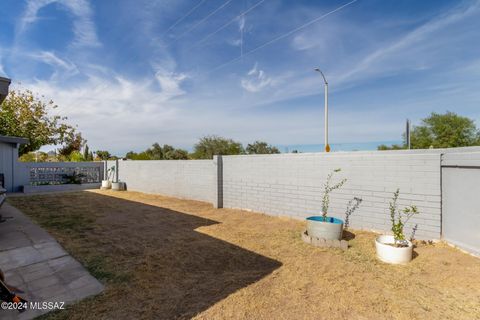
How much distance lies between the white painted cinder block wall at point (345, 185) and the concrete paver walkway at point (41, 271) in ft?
16.5

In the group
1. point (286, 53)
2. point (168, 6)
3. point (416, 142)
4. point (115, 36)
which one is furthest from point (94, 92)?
point (416, 142)

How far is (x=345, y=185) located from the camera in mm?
5711

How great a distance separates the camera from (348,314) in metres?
2.53

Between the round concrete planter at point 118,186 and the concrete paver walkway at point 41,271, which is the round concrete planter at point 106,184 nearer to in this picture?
the round concrete planter at point 118,186

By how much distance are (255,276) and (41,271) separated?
10.2ft

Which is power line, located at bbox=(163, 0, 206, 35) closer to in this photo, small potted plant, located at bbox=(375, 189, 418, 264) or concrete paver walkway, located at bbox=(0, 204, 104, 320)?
concrete paver walkway, located at bbox=(0, 204, 104, 320)

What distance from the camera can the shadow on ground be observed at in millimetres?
2691

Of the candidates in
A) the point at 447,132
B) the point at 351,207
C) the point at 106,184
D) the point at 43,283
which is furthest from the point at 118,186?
the point at 447,132

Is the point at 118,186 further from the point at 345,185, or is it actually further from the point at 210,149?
the point at 210,149

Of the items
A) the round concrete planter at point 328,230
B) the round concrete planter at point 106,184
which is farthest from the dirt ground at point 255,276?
the round concrete planter at point 106,184

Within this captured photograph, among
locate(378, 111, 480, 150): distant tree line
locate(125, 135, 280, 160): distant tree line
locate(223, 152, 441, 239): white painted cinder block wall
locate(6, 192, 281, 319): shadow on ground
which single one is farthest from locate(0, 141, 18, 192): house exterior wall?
locate(378, 111, 480, 150): distant tree line

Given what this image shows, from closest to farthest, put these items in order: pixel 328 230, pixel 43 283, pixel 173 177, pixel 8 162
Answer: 1. pixel 43 283
2. pixel 328 230
3. pixel 173 177
4. pixel 8 162

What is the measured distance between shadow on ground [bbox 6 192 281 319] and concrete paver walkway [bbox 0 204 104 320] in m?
0.19

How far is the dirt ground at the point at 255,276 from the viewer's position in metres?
2.58
